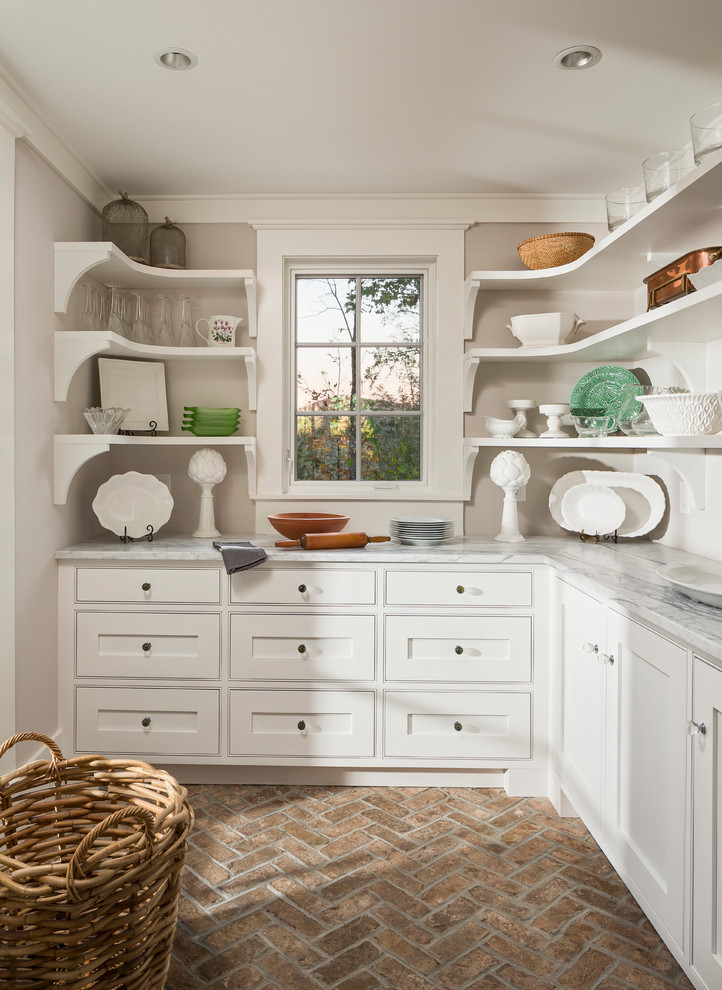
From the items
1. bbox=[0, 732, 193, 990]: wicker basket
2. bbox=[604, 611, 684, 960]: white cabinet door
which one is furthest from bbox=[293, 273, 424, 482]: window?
bbox=[0, 732, 193, 990]: wicker basket

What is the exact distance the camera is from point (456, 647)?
2586mm

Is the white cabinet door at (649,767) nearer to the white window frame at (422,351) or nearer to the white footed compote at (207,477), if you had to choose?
the white window frame at (422,351)

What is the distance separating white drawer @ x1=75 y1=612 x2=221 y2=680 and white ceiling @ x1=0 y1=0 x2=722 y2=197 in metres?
1.75

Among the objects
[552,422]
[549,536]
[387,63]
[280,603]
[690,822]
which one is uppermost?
[387,63]

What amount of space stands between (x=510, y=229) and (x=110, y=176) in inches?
67.4

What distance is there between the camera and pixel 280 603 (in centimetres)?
260

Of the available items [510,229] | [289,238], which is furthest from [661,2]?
[289,238]

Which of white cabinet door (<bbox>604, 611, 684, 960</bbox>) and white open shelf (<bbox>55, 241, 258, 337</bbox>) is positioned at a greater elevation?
white open shelf (<bbox>55, 241, 258, 337</bbox>)

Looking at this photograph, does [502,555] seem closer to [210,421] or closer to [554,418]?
[554,418]

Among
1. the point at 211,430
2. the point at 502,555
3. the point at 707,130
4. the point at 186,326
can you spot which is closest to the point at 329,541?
the point at 502,555

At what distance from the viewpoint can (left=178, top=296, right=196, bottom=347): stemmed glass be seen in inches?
120

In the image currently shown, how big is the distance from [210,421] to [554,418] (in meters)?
1.44

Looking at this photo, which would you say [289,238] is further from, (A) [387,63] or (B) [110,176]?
(A) [387,63]

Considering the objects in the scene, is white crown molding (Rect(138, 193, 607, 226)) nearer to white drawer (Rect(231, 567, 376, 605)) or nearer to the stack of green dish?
the stack of green dish
